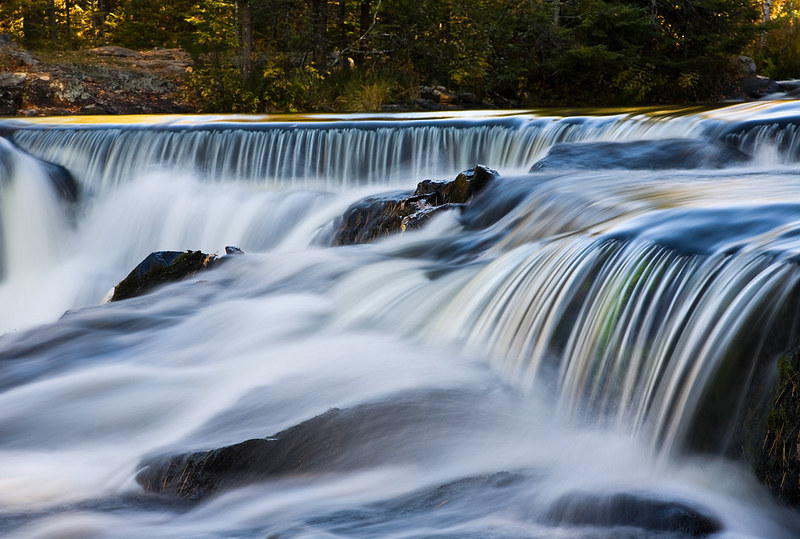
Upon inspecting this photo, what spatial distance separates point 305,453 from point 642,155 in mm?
5520

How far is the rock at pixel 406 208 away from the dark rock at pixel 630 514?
3.80 m

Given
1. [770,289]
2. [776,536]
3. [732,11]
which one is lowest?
[776,536]

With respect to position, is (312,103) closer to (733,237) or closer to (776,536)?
(733,237)

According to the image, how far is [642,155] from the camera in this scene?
8.04 metres

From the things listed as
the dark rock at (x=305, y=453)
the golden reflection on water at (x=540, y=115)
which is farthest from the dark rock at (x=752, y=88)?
the dark rock at (x=305, y=453)

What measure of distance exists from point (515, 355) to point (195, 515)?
1793 millimetres

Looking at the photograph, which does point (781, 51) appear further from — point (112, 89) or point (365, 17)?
point (112, 89)

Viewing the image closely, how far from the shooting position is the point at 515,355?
4.31 metres

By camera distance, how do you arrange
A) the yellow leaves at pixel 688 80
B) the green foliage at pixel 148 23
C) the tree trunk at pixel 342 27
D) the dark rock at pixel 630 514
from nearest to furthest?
the dark rock at pixel 630 514 → the yellow leaves at pixel 688 80 → the tree trunk at pixel 342 27 → the green foliage at pixel 148 23

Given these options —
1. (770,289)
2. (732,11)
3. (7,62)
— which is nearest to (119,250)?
(770,289)

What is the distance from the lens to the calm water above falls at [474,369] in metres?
3.15

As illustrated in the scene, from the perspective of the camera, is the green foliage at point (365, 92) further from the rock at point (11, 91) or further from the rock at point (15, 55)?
the rock at point (15, 55)

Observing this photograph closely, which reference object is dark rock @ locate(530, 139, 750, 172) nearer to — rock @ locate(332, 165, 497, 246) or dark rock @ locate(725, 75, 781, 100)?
rock @ locate(332, 165, 497, 246)

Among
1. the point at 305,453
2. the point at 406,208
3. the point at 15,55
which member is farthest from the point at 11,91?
the point at 305,453
